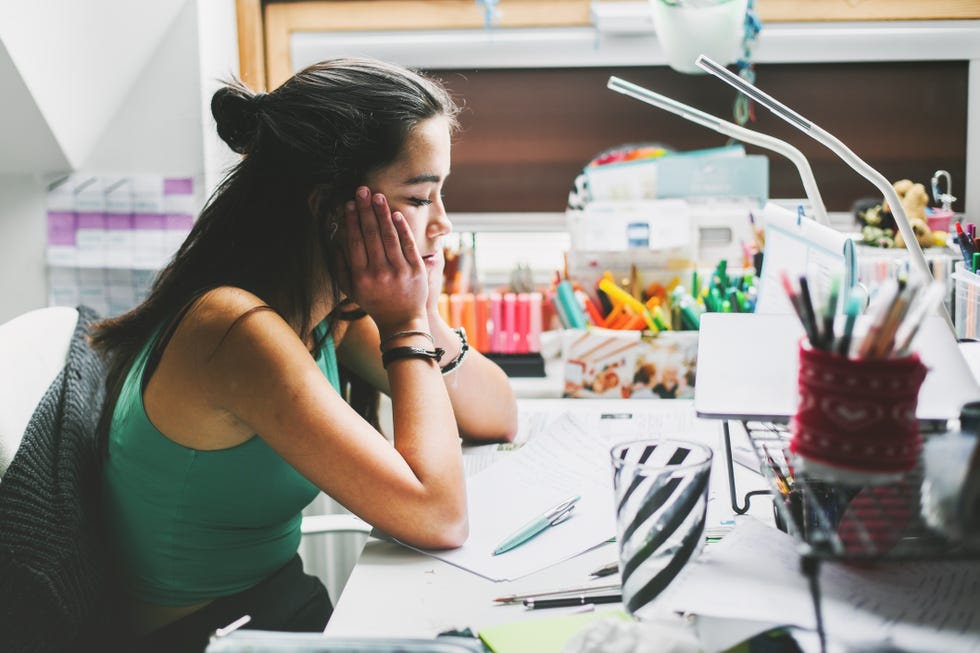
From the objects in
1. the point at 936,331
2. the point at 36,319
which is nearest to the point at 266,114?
the point at 36,319

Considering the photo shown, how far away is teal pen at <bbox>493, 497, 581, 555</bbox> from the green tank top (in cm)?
31

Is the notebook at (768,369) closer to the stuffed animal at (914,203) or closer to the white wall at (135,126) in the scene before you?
the stuffed animal at (914,203)

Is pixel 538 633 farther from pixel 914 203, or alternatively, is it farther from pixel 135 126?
pixel 135 126

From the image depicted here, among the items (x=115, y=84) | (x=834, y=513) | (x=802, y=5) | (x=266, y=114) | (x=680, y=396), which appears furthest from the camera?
(x=802, y=5)

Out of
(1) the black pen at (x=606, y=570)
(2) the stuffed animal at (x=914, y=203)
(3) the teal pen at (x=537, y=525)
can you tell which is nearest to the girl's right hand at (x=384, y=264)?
(3) the teal pen at (x=537, y=525)

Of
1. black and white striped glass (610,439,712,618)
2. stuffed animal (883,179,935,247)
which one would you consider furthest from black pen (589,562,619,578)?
stuffed animal (883,179,935,247)

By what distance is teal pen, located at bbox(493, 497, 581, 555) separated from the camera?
102 cm

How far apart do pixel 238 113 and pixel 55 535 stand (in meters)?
0.55

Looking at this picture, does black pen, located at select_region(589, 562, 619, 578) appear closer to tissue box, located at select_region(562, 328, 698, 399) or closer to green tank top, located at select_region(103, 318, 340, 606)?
green tank top, located at select_region(103, 318, 340, 606)

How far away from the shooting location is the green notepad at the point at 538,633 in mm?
784

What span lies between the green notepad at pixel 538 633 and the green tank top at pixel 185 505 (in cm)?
44

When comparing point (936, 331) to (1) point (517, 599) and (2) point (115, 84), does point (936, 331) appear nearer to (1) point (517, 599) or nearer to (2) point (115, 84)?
(1) point (517, 599)

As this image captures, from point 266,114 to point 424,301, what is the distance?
301 mm

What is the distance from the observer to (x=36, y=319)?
1.26 m
